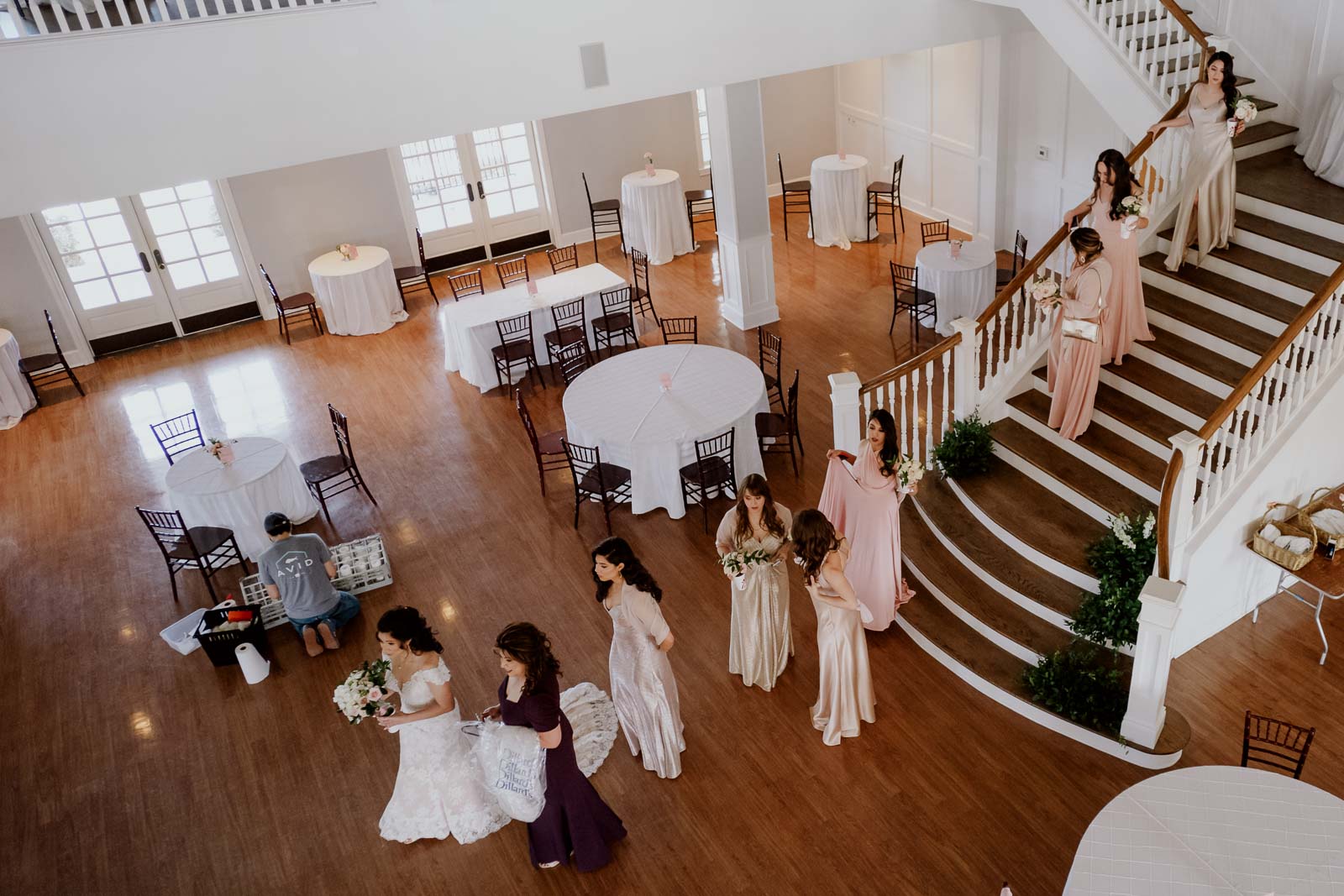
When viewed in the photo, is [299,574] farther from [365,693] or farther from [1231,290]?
[1231,290]

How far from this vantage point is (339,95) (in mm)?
7129

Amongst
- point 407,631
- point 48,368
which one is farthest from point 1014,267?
point 48,368

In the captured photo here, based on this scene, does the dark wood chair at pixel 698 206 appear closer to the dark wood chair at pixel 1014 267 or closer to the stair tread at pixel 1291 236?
the dark wood chair at pixel 1014 267

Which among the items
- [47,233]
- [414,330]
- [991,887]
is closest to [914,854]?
[991,887]

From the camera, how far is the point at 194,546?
25.4 feet

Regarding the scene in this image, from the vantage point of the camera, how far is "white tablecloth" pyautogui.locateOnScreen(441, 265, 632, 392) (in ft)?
34.3

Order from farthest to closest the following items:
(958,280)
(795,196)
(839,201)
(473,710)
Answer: (795,196) → (839,201) → (958,280) → (473,710)

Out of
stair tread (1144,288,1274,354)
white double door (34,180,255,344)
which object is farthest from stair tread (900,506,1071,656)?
white double door (34,180,255,344)

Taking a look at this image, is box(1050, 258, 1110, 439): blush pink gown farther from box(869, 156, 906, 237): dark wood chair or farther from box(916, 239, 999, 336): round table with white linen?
box(869, 156, 906, 237): dark wood chair

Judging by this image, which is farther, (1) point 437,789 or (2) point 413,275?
(2) point 413,275

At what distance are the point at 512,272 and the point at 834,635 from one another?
8.28 metres

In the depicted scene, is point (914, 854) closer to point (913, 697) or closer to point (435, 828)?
point (913, 697)

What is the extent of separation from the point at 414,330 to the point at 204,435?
284cm

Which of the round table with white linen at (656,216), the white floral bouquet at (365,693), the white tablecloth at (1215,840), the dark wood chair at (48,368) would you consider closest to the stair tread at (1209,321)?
the white tablecloth at (1215,840)
